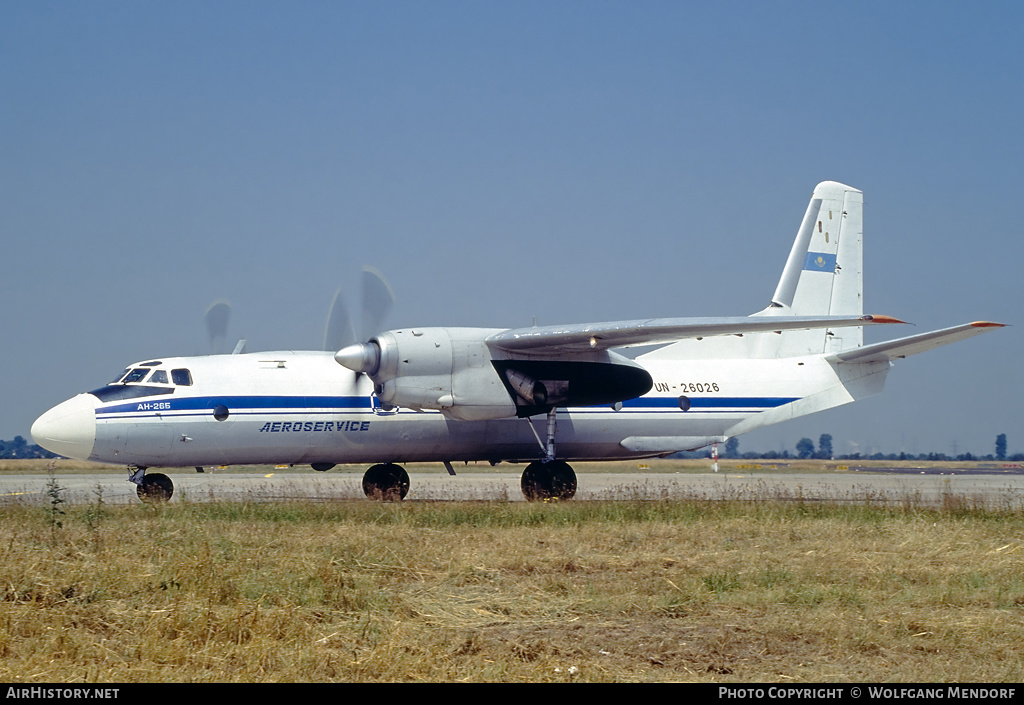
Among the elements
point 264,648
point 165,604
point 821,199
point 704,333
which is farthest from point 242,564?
point 821,199

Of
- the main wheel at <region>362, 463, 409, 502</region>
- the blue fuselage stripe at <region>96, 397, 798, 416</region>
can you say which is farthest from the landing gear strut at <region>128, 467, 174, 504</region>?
the main wheel at <region>362, 463, 409, 502</region>

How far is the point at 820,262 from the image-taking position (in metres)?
23.4

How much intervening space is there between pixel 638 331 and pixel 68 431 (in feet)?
33.8

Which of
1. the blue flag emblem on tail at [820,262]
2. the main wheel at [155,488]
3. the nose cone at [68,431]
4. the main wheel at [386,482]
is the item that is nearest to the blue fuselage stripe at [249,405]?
the nose cone at [68,431]

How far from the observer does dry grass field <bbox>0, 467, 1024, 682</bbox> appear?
6.43 meters

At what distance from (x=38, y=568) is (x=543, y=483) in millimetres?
11580

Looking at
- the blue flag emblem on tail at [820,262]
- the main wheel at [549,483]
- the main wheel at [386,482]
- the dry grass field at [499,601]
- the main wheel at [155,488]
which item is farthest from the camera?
the blue flag emblem on tail at [820,262]

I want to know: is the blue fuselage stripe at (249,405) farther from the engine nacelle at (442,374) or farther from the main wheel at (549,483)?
the main wheel at (549,483)

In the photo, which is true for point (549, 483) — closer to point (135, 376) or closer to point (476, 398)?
point (476, 398)

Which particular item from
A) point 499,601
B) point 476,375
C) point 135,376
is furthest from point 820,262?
point 499,601

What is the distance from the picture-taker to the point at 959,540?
489 inches

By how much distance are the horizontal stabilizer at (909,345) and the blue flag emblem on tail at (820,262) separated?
2272 mm

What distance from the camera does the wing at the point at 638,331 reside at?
647 inches

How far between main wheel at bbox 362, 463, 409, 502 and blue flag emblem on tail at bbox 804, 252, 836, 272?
11.0 m
